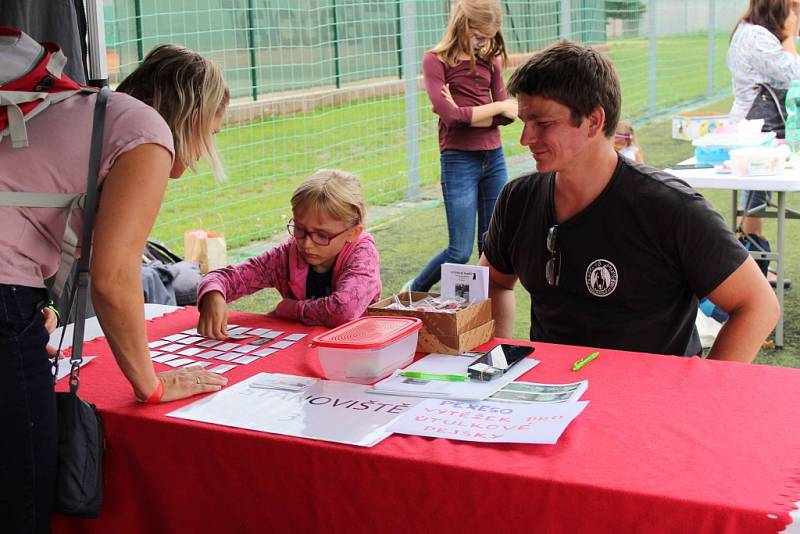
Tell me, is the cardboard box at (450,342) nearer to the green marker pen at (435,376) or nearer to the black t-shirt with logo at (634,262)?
the green marker pen at (435,376)

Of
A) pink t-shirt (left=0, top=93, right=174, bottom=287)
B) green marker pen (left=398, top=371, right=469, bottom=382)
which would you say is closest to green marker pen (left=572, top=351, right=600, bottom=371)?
green marker pen (left=398, top=371, right=469, bottom=382)

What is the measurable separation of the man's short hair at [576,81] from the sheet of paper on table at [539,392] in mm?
734

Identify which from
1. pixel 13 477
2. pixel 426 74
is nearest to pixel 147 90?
pixel 13 477

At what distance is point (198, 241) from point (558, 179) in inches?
129

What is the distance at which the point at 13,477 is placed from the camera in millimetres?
1565

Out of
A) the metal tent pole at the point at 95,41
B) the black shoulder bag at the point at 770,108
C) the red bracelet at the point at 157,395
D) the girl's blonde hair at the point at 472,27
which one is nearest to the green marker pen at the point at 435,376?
the red bracelet at the point at 157,395

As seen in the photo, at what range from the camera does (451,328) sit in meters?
2.03

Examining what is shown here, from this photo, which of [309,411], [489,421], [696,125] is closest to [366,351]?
[309,411]

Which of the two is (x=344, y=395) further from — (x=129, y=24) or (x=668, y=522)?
(x=129, y=24)

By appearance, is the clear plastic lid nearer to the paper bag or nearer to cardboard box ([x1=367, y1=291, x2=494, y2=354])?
cardboard box ([x1=367, y1=291, x2=494, y2=354])

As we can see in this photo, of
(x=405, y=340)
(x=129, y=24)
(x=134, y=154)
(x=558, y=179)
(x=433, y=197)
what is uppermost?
(x=129, y=24)

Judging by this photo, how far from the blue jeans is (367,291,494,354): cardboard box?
253 cm

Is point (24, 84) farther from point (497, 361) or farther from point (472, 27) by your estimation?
point (472, 27)

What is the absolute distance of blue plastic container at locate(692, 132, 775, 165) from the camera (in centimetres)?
437
